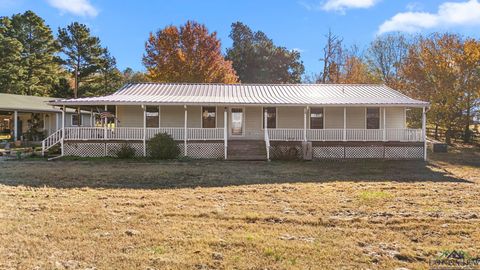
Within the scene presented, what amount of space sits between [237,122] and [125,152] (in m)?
6.47

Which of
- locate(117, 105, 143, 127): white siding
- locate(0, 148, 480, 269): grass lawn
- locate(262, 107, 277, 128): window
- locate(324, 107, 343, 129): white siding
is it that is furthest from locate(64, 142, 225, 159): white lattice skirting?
locate(324, 107, 343, 129): white siding

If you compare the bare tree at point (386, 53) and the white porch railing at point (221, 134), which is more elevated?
the bare tree at point (386, 53)

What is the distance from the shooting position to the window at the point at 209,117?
19.9 metres

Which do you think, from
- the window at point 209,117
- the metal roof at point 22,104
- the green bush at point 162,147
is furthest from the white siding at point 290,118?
the metal roof at point 22,104

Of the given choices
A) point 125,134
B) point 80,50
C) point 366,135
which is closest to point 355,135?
point 366,135

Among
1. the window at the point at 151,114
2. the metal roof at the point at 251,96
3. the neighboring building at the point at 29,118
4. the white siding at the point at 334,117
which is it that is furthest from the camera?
the neighboring building at the point at 29,118

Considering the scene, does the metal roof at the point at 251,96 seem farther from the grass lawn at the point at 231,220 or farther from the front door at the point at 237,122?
the grass lawn at the point at 231,220

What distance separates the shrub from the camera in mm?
17281

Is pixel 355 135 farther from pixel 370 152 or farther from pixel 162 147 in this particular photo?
pixel 162 147

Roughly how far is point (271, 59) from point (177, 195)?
116ft

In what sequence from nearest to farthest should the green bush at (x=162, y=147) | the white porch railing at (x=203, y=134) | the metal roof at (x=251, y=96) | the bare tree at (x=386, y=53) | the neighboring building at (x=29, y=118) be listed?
1. the green bush at (x=162, y=147)
2. the metal roof at (x=251, y=96)
3. the white porch railing at (x=203, y=134)
4. the neighboring building at (x=29, y=118)
5. the bare tree at (x=386, y=53)

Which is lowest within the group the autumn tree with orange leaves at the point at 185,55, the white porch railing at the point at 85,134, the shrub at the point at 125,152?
the shrub at the point at 125,152

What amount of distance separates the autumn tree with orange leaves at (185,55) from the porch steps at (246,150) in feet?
51.5

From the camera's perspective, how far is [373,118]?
19859 mm
